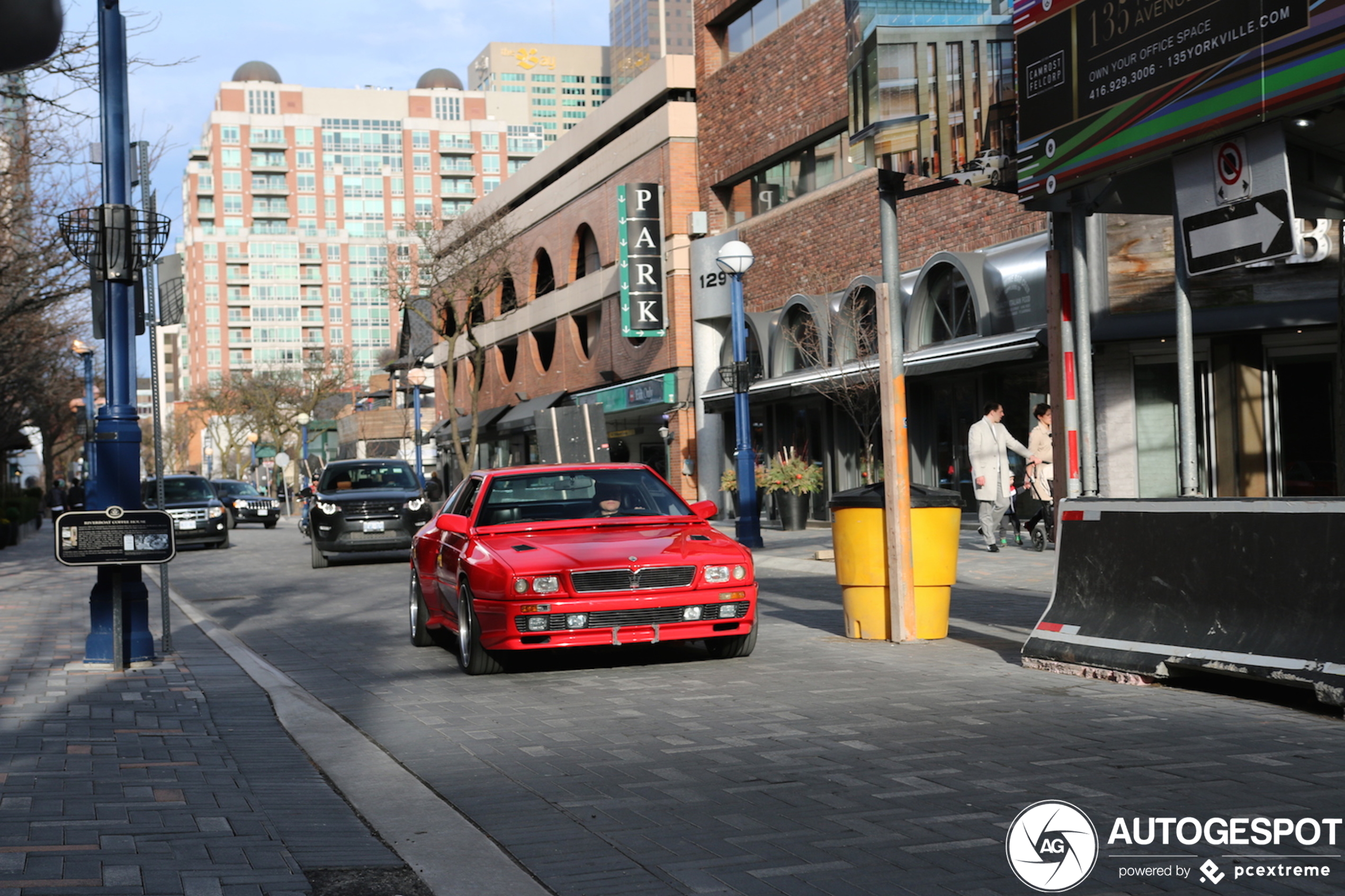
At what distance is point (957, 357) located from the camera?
2167cm

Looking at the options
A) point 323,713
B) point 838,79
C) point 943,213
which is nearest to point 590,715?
point 323,713

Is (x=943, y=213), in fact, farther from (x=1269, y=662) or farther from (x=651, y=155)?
(x=1269, y=662)

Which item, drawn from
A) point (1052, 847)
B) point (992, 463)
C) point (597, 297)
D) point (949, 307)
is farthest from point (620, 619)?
point (597, 297)

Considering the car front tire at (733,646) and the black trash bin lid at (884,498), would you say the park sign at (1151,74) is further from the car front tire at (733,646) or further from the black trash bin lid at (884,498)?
the car front tire at (733,646)

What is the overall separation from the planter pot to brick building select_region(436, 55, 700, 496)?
9419mm

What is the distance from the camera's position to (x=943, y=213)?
24141 millimetres

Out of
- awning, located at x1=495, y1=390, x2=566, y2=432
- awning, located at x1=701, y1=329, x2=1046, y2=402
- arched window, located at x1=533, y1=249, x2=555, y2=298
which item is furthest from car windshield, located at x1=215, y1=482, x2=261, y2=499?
awning, located at x1=701, y1=329, x2=1046, y2=402

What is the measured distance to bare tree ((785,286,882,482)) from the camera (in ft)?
78.7

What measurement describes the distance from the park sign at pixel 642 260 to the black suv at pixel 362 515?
15760 millimetres

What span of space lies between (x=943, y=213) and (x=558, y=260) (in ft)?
79.8

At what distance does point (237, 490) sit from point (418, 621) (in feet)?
119

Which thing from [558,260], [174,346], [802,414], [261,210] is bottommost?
[802,414]

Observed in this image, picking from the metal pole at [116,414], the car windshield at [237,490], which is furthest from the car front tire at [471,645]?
the car windshield at [237,490]

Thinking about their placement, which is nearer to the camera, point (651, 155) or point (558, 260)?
point (651, 155)
